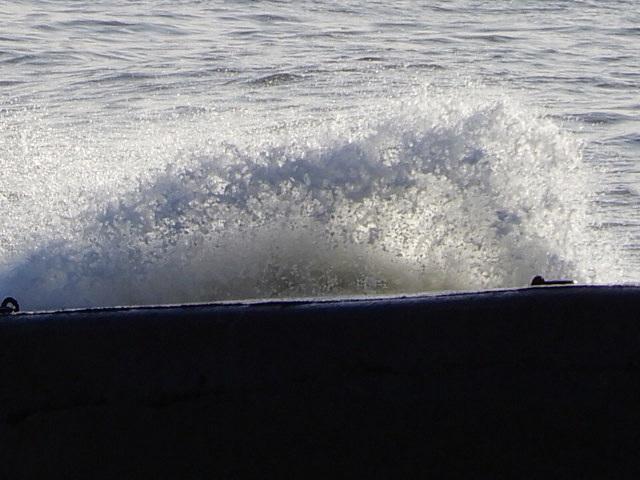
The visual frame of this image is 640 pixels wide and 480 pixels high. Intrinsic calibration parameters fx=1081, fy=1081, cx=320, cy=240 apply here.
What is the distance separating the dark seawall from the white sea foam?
1125 millimetres

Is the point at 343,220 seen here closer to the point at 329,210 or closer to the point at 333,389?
the point at 329,210

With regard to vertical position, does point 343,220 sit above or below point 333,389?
below

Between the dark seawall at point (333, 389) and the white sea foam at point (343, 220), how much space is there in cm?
113

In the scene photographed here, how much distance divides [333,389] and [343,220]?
54.1 inches

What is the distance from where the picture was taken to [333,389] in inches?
69.7

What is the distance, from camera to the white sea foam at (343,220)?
3.04m

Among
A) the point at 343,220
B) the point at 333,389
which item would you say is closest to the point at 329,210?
the point at 343,220

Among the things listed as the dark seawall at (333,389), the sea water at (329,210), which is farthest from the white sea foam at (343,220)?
the dark seawall at (333,389)

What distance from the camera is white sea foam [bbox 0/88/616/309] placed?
9.98 ft

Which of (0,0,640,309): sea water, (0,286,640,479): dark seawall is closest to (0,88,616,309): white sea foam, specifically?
(0,0,640,309): sea water

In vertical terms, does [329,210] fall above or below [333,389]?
below

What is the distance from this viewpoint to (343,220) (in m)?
3.11

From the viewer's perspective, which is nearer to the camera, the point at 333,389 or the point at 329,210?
the point at 333,389

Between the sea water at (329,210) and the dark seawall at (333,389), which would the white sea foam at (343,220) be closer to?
the sea water at (329,210)
